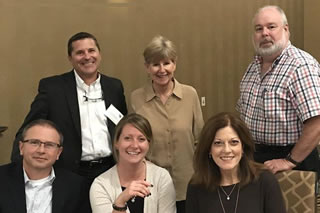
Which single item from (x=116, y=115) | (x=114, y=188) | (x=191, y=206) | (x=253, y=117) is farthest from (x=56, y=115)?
(x=253, y=117)

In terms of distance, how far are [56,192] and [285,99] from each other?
54.8 inches

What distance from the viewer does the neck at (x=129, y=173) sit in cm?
234

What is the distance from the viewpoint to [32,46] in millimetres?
4094

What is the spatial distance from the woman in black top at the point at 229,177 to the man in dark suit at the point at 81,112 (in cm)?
73

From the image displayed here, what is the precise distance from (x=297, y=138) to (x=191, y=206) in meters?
0.84

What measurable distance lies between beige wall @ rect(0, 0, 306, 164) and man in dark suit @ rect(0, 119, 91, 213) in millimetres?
1854

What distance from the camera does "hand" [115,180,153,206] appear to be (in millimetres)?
2096

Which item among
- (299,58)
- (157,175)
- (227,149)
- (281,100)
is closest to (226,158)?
(227,149)

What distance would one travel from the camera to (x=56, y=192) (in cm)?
231

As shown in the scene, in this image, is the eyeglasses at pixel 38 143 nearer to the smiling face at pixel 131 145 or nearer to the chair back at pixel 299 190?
the smiling face at pixel 131 145

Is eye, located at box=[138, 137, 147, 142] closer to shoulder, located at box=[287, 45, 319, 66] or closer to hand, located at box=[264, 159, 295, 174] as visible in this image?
hand, located at box=[264, 159, 295, 174]

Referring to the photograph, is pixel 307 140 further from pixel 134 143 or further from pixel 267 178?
pixel 134 143

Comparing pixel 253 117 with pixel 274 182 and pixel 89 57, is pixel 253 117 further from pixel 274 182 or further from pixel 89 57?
pixel 89 57

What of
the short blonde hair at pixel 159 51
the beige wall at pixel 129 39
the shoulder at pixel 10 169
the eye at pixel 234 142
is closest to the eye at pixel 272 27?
the short blonde hair at pixel 159 51
